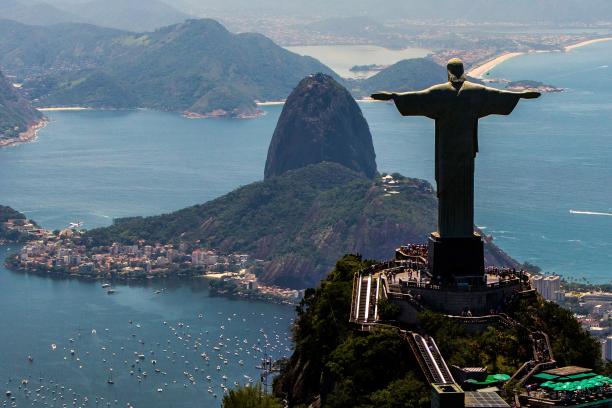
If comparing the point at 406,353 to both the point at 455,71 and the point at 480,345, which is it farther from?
the point at 455,71

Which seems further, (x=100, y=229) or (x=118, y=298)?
(x=100, y=229)

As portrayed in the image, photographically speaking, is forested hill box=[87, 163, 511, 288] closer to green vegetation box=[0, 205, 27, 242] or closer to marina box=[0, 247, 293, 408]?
green vegetation box=[0, 205, 27, 242]

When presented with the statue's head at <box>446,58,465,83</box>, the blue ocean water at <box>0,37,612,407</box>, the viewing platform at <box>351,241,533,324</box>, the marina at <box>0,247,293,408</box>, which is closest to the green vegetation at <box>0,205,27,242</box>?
the blue ocean water at <box>0,37,612,407</box>

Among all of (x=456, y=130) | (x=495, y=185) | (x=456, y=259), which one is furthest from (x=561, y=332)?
(x=495, y=185)

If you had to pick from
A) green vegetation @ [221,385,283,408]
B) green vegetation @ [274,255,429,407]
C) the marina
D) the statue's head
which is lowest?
the marina

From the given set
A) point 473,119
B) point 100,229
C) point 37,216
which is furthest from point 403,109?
point 37,216

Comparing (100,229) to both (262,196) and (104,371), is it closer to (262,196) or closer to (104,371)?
(262,196)
